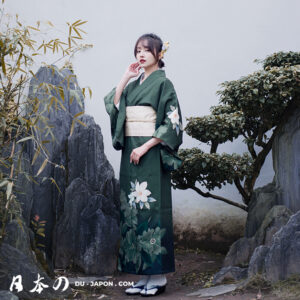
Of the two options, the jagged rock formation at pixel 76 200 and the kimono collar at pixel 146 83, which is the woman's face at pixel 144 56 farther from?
the jagged rock formation at pixel 76 200

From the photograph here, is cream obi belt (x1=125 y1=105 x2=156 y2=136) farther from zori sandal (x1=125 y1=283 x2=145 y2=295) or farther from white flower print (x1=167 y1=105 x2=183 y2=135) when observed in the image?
zori sandal (x1=125 y1=283 x2=145 y2=295)

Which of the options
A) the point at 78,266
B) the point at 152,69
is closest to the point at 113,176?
the point at 78,266

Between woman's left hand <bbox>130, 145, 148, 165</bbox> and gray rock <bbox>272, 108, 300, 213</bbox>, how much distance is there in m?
1.59

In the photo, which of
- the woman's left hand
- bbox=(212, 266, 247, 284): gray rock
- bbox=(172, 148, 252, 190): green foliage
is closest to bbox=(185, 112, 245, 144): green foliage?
bbox=(172, 148, 252, 190): green foliage

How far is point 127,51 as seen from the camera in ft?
19.7

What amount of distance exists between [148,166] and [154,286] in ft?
3.58

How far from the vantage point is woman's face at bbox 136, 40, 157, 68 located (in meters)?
4.18

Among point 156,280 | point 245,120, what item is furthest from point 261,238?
point 245,120

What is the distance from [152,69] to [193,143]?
1.92 m

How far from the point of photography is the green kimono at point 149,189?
3.97 meters

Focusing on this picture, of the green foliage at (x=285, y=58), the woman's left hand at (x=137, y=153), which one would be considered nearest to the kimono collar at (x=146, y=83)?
the woman's left hand at (x=137, y=153)

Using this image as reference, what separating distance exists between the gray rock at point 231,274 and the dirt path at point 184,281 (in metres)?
0.24

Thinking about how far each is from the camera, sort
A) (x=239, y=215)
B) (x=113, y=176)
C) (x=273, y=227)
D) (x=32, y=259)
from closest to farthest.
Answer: (x=32, y=259)
(x=273, y=227)
(x=113, y=176)
(x=239, y=215)

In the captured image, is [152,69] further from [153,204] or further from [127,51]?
[127,51]
